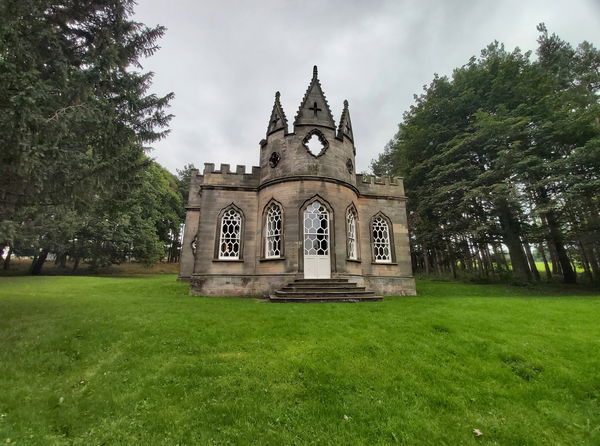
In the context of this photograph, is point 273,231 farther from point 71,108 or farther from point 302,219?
point 71,108

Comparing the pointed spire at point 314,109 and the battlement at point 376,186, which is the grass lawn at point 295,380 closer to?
the battlement at point 376,186

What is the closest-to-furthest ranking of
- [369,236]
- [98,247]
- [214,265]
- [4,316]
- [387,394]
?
[387,394], [4,316], [214,265], [369,236], [98,247]

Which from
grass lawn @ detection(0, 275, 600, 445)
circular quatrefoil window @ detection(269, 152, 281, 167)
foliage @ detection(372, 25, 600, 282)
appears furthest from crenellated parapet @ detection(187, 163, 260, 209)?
foliage @ detection(372, 25, 600, 282)

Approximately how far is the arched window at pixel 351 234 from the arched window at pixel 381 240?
1.52m

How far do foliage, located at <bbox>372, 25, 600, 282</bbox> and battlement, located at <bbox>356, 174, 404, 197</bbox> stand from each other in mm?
6043

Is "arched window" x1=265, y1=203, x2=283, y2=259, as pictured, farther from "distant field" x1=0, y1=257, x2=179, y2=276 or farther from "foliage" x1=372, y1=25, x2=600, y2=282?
"distant field" x1=0, y1=257, x2=179, y2=276

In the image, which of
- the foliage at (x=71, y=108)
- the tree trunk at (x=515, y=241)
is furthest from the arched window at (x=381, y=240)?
the foliage at (x=71, y=108)

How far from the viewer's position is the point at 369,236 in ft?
51.5

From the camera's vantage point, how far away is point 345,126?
1612 cm

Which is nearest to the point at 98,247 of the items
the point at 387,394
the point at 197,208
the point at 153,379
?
the point at 197,208

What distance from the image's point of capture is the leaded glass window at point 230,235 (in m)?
14.5

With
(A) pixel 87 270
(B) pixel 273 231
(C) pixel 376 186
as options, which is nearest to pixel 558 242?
(C) pixel 376 186

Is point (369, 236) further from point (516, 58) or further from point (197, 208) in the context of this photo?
point (516, 58)

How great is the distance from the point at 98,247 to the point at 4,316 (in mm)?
25994
